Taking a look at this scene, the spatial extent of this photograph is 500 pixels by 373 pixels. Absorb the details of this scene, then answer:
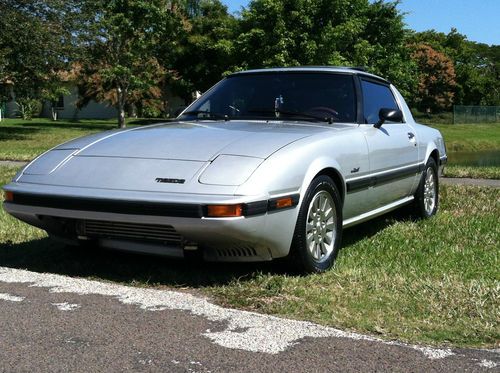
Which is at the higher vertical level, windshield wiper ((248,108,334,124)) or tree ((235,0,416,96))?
tree ((235,0,416,96))

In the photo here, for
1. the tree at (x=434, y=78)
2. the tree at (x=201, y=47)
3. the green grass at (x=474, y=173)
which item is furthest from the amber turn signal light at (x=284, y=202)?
the tree at (x=434, y=78)

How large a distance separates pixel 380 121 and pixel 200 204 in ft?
7.83

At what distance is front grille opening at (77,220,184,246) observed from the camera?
4.06 meters

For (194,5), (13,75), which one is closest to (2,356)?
(13,75)

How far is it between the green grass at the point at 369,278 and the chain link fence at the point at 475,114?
43271 mm

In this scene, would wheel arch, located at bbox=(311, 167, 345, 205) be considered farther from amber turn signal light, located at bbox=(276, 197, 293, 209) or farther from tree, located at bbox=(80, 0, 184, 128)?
tree, located at bbox=(80, 0, 184, 128)

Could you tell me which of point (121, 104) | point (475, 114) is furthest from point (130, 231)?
point (475, 114)

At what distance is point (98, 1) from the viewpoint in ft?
81.0

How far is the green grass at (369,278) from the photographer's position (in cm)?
350

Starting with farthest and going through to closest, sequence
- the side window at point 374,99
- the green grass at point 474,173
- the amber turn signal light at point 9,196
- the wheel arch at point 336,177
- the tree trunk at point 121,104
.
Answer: the tree trunk at point 121,104
the green grass at point 474,173
the side window at point 374,99
the wheel arch at point 336,177
the amber turn signal light at point 9,196

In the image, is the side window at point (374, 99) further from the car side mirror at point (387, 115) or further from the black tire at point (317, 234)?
the black tire at point (317, 234)

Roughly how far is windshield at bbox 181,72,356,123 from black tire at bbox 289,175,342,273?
2.81 feet

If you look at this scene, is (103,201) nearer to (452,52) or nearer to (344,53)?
(344,53)

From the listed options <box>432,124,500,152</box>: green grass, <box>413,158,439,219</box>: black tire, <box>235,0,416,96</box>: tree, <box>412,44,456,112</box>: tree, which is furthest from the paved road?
<box>412,44,456,112</box>: tree
